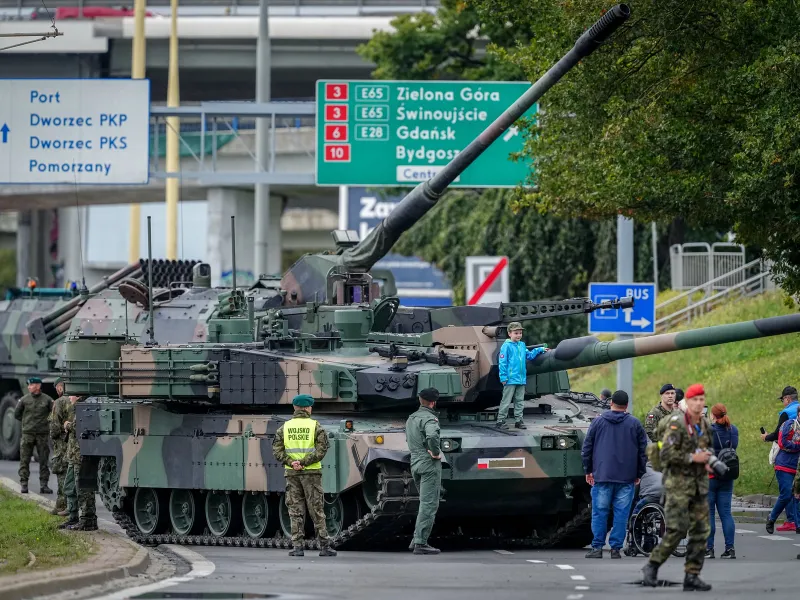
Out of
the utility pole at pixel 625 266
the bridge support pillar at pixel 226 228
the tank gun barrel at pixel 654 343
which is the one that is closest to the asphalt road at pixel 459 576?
the tank gun barrel at pixel 654 343

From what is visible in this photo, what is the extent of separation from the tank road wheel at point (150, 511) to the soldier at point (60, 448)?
841mm

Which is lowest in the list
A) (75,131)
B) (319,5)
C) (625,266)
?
(625,266)

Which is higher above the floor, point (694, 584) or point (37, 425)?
point (37, 425)

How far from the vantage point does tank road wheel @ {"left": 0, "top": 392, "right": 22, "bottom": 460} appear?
3022 centimetres

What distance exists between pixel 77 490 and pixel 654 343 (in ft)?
21.4

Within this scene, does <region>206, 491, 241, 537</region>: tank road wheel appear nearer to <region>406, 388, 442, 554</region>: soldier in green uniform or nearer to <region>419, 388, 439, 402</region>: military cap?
<region>406, 388, 442, 554</region>: soldier in green uniform

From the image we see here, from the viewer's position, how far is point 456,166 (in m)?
19.0

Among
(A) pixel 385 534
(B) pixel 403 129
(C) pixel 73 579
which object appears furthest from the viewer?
(B) pixel 403 129

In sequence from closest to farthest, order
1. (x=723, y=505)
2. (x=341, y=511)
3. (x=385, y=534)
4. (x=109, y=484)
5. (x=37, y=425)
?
1. (x=723, y=505)
2. (x=385, y=534)
3. (x=341, y=511)
4. (x=109, y=484)
5. (x=37, y=425)

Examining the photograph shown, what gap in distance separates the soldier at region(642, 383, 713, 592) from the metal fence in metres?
24.5

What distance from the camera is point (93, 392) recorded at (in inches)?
763

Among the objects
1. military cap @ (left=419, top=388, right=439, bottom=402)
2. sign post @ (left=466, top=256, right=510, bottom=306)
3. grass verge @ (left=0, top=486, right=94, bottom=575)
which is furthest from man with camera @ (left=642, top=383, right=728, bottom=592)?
sign post @ (left=466, top=256, right=510, bottom=306)

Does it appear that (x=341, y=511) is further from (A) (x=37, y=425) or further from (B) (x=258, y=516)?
(A) (x=37, y=425)

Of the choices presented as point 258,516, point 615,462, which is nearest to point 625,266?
point 258,516
